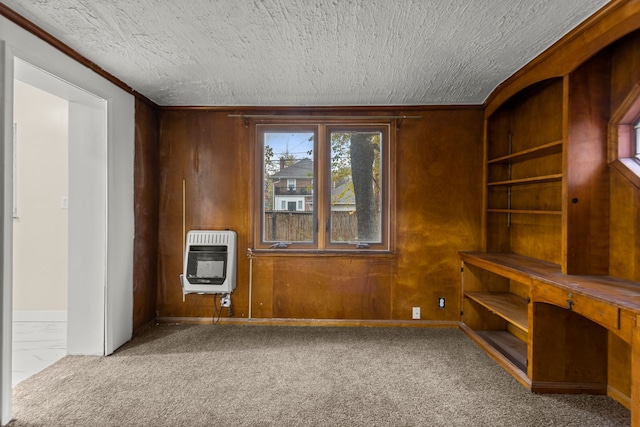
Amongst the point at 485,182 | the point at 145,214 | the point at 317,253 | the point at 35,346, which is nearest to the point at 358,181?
the point at 317,253

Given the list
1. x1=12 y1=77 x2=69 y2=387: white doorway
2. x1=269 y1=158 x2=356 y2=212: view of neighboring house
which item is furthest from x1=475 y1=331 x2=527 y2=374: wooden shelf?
x1=12 y1=77 x2=69 y2=387: white doorway

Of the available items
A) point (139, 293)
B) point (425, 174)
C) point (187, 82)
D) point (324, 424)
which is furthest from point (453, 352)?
point (187, 82)

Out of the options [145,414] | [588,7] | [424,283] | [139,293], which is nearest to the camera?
[588,7]

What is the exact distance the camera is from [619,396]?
1.92 metres

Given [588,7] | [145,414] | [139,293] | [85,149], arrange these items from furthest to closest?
[139,293] < [85,149] < [145,414] < [588,7]

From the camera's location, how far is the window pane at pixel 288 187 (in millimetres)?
3209

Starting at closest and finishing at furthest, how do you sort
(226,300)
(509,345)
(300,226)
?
(509,345), (226,300), (300,226)

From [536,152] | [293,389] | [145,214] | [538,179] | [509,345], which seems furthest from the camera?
[145,214]

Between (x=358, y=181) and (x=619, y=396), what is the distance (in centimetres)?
245

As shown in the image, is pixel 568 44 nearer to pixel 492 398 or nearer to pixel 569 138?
pixel 569 138

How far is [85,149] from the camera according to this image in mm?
2512

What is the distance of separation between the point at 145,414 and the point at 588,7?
11.1ft

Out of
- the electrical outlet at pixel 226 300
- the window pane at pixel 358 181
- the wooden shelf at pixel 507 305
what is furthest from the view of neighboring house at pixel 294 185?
the wooden shelf at pixel 507 305

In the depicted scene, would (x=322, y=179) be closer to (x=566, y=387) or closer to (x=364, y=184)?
(x=364, y=184)
